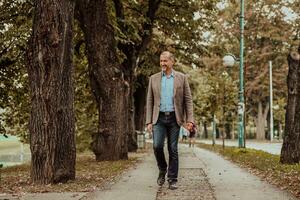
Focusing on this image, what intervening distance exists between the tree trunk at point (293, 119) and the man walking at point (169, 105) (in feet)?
21.6

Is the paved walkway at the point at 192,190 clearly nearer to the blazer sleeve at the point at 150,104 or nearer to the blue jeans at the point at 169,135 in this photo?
the blue jeans at the point at 169,135

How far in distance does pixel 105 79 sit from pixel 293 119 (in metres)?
5.91

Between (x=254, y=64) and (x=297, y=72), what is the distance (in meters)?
42.3

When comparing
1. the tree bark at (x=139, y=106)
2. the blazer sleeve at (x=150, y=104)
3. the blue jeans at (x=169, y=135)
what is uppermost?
the tree bark at (x=139, y=106)

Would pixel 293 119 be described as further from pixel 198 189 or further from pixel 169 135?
pixel 169 135

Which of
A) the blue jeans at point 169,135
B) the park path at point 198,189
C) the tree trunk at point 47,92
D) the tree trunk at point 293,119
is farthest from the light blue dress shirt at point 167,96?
the tree trunk at point 293,119

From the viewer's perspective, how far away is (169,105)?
9430 mm

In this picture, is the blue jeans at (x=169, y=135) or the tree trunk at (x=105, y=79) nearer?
the blue jeans at (x=169, y=135)

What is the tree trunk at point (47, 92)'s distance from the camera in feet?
35.0

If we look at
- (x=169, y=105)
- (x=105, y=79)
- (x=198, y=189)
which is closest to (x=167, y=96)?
(x=169, y=105)

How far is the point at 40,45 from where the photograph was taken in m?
10.8

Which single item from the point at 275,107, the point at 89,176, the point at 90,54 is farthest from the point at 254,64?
the point at 89,176

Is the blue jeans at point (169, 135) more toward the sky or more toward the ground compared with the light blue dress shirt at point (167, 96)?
more toward the ground

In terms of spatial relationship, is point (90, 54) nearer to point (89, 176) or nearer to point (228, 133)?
point (89, 176)
